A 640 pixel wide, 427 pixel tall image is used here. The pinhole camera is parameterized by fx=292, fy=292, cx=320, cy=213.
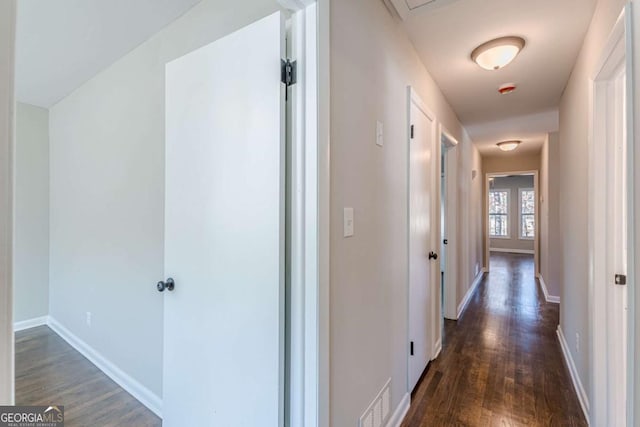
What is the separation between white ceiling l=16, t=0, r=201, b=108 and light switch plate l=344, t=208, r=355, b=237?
1.52 metres

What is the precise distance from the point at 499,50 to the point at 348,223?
1745 millimetres

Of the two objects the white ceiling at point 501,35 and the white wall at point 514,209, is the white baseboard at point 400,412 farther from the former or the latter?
the white wall at point 514,209

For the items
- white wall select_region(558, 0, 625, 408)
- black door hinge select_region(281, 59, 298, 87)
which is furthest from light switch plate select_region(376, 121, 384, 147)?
white wall select_region(558, 0, 625, 408)

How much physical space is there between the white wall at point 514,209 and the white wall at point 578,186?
737cm

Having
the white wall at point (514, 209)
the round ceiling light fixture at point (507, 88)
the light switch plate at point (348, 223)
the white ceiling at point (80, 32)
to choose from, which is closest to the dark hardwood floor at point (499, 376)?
the light switch plate at point (348, 223)

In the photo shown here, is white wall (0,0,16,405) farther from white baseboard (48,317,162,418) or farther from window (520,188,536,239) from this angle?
window (520,188,536,239)

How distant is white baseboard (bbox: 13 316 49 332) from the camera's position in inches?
122

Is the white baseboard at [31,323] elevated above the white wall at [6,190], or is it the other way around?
the white wall at [6,190]

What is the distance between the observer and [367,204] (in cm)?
145

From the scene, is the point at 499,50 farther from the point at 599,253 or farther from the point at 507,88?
the point at 599,253

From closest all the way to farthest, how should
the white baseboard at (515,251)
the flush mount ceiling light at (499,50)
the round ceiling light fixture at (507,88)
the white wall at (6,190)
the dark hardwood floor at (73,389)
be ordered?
1. the white wall at (6,190)
2. the dark hardwood floor at (73,389)
3. the flush mount ceiling light at (499,50)
4. the round ceiling light fixture at (507,88)
5. the white baseboard at (515,251)

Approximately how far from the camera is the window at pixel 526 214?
9023 millimetres

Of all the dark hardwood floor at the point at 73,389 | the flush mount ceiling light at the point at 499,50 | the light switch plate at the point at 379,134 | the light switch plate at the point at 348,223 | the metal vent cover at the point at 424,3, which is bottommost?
the dark hardwood floor at the point at 73,389

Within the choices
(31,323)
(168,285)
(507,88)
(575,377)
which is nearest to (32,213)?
(31,323)
